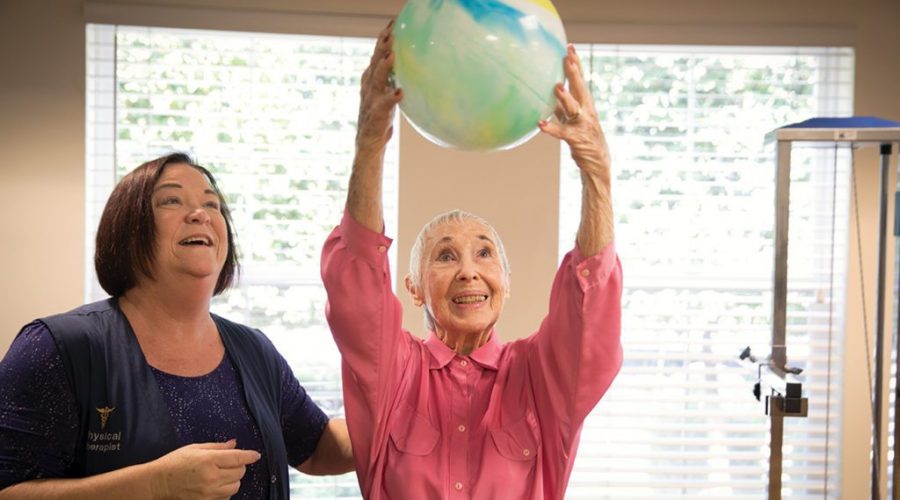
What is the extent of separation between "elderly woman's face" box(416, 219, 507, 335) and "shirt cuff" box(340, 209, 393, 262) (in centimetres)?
19

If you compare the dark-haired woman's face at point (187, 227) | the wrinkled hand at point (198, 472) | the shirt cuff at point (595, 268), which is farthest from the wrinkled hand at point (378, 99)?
the wrinkled hand at point (198, 472)

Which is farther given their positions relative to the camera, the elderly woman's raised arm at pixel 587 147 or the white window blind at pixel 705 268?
the white window blind at pixel 705 268

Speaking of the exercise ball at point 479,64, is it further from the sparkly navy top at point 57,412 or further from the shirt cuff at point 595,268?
the sparkly navy top at point 57,412

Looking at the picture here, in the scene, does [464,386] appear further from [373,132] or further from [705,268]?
[705,268]

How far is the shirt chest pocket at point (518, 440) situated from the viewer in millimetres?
1503

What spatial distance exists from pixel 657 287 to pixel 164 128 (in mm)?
2062

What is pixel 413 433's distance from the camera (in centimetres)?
151

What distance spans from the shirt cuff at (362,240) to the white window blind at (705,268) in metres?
2.07

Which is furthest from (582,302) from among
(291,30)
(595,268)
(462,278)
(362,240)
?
(291,30)

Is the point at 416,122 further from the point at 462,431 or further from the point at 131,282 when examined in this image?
the point at 131,282

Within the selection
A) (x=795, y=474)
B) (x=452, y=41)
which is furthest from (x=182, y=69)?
(x=795, y=474)

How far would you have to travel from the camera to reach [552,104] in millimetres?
1251

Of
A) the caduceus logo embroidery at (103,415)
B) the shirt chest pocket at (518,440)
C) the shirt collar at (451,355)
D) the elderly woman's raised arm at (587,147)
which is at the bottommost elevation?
the shirt chest pocket at (518,440)

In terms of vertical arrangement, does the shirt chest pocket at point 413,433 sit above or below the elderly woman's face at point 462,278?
below
